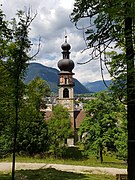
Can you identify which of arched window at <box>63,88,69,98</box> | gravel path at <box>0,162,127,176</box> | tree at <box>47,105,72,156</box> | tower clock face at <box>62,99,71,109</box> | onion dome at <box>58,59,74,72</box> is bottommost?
gravel path at <box>0,162,127,176</box>

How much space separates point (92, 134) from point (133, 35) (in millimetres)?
24413

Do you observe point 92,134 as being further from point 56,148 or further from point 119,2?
point 119,2

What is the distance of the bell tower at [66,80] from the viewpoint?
57906mm

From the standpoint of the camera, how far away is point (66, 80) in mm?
58750

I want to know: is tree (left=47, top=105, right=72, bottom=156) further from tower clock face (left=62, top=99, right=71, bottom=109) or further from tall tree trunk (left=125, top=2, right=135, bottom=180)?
tall tree trunk (left=125, top=2, right=135, bottom=180)

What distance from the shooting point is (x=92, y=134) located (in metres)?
29.8

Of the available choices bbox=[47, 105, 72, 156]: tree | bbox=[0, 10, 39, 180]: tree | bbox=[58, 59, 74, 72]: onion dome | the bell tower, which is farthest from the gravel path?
bbox=[58, 59, 74, 72]: onion dome

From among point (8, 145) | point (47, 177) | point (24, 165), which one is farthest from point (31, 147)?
point (47, 177)

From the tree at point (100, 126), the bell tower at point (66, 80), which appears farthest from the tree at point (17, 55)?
the bell tower at point (66, 80)

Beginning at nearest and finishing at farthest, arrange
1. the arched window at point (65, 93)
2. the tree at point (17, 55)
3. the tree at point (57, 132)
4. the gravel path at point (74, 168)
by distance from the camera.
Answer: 1. the tree at point (17, 55)
2. the gravel path at point (74, 168)
3. the tree at point (57, 132)
4. the arched window at point (65, 93)

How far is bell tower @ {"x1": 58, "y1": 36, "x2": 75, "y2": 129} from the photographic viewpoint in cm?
5791

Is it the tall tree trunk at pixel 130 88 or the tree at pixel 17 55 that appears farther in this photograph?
the tree at pixel 17 55

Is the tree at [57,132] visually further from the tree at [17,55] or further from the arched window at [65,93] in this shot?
the tree at [17,55]

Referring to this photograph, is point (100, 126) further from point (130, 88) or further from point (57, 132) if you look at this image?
point (130, 88)
